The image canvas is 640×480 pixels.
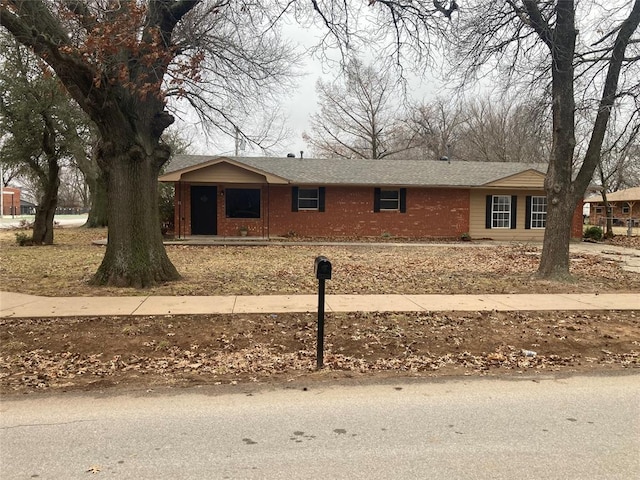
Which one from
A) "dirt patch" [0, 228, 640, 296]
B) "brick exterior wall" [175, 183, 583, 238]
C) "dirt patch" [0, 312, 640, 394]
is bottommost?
"dirt patch" [0, 312, 640, 394]

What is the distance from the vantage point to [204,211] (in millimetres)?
24000

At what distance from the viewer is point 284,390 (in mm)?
4918

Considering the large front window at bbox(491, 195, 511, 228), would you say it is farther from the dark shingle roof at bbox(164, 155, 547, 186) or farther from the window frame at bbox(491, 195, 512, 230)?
the dark shingle roof at bbox(164, 155, 547, 186)

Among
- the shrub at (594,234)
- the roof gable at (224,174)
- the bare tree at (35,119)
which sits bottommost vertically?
the shrub at (594,234)

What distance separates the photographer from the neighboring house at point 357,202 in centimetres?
2377

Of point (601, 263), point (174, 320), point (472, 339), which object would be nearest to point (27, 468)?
point (174, 320)

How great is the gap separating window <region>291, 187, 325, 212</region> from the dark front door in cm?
375

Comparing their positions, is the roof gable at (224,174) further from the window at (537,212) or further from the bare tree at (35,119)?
the window at (537,212)

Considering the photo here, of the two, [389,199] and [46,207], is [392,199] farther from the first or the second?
[46,207]

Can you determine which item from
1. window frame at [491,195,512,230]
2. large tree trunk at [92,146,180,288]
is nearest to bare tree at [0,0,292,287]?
large tree trunk at [92,146,180,288]

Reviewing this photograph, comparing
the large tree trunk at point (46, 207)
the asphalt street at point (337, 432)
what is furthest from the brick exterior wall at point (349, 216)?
the asphalt street at point (337, 432)

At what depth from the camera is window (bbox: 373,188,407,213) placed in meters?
24.9

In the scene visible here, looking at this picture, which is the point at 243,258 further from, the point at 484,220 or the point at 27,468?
the point at 484,220

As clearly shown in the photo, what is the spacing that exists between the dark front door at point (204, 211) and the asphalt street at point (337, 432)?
19632 millimetres
